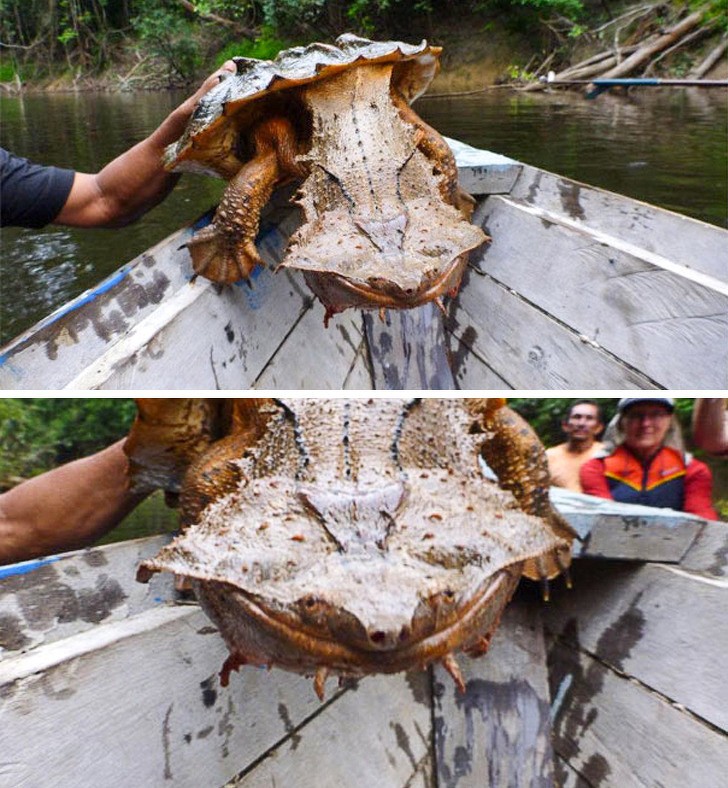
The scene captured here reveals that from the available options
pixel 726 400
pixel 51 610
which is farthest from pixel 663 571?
pixel 51 610

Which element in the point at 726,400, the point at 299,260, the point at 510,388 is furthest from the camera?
the point at 510,388

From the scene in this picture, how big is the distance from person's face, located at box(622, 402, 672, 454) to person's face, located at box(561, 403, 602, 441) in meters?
0.32

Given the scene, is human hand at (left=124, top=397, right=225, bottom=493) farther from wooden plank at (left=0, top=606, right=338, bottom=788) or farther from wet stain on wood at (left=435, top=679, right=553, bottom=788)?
wet stain on wood at (left=435, top=679, right=553, bottom=788)

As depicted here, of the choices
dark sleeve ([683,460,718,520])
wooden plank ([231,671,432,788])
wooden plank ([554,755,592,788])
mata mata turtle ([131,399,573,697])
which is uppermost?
mata mata turtle ([131,399,573,697])

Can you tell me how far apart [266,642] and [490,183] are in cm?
208

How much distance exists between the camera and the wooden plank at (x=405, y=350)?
8.14 ft

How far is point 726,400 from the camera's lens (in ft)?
6.31

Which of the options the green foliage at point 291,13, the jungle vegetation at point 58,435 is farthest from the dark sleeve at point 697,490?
the green foliage at point 291,13

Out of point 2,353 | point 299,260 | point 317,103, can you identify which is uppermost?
point 317,103

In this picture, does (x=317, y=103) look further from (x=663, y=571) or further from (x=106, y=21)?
(x=106, y=21)

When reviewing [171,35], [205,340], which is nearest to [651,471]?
[205,340]

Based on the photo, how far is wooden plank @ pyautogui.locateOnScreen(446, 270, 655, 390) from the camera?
7.00 feet

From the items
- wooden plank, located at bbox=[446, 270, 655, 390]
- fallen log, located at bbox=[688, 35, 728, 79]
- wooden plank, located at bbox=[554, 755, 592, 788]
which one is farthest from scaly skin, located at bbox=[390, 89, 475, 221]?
fallen log, located at bbox=[688, 35, 728, 79]

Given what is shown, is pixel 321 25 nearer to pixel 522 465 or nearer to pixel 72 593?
pixel 522 465
